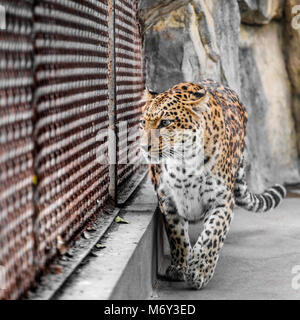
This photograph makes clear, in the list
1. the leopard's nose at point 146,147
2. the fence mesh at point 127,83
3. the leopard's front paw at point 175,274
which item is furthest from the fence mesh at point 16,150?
the fence mesh at point 127,83

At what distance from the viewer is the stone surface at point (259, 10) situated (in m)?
8.24

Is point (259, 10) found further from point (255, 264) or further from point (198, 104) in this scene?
point (198, 104)

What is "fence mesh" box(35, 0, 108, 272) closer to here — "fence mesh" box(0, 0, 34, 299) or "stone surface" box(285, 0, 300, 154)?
"fence mesh" box(0, 0, 34, 299)

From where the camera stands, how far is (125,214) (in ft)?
14.6

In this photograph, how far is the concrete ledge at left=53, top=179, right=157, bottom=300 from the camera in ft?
9.43

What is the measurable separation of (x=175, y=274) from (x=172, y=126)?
44.5 inches

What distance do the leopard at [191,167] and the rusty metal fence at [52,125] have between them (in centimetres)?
36

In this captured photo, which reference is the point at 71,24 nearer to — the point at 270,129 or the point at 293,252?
the point at 293,252

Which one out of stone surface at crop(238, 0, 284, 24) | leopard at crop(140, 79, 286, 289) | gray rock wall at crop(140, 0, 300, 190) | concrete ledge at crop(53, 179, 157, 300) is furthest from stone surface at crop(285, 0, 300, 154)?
concrete ledge at crop(53, 179, 157, 300)

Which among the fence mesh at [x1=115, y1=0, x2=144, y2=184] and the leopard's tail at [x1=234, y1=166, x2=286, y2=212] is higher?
the fence mesh at [x1=115, y1=0, x2=144, y2=184]

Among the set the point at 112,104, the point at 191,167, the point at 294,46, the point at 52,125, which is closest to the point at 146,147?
the point at 191,167

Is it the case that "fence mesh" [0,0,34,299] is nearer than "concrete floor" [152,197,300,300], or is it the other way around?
"fence mesh" [0,0,34,299]

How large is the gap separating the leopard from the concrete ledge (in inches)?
8.0

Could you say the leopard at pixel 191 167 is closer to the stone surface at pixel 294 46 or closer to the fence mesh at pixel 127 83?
the fence mesh at pixel 127 83
